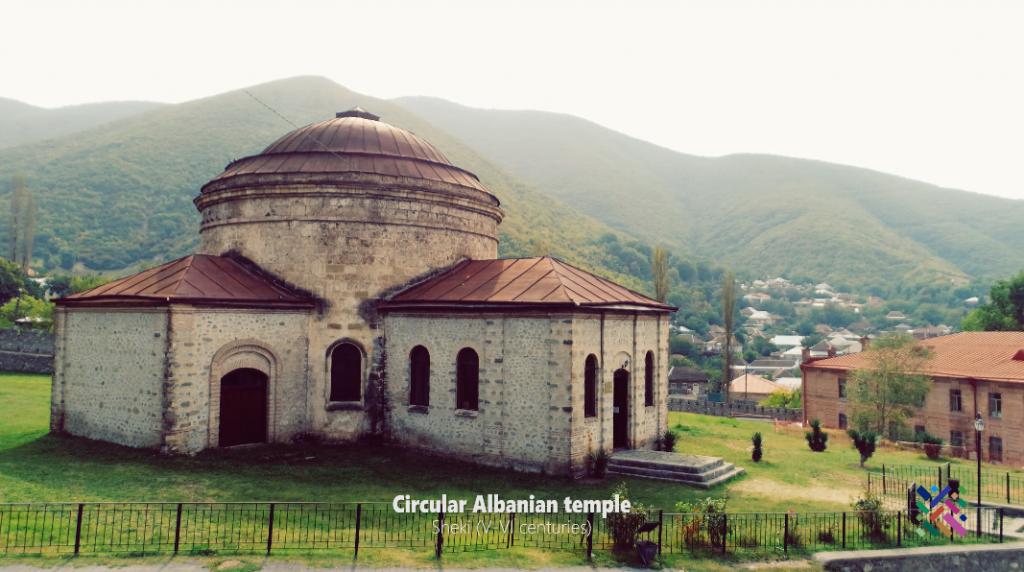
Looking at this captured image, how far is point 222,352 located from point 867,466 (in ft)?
64.6

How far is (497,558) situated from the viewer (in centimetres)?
1059

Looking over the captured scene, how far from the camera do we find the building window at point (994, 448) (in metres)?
30.6

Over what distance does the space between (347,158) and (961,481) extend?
20.8 metres

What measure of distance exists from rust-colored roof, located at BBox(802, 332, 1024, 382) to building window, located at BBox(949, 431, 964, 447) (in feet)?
9.85

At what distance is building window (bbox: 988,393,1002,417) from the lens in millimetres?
30691

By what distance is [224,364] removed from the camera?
17.7 metres

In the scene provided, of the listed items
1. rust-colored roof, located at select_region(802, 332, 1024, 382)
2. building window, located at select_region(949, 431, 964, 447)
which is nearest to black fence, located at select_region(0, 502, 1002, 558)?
rust-colored roof, located at select_region(802, 332, 1024, 382)

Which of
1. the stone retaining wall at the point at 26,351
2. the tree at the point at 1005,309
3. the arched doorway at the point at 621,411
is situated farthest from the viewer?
the tree at the point at 1005,309

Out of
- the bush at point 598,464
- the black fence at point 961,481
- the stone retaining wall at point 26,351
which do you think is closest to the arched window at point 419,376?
the bush at point 598,464

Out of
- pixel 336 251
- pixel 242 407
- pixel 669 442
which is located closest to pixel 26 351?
pixel 242 407

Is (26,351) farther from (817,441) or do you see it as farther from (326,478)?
(817,441)

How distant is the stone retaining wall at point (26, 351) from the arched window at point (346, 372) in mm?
26042

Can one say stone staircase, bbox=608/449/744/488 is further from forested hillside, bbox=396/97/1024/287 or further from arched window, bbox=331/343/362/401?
forested hillside, bbox=396/97/1024/287

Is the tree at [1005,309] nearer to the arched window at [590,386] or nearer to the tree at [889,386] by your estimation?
the tree at [889,386]
